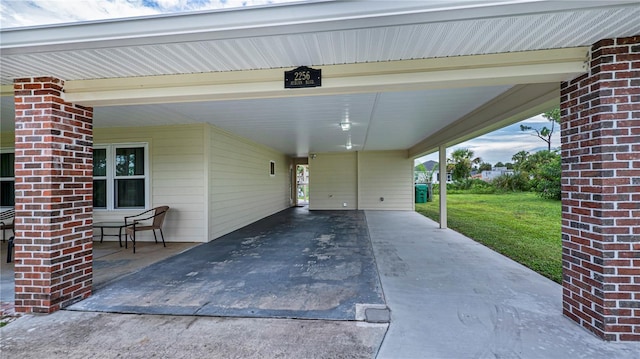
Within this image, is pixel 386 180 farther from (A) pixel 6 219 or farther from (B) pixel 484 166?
(B) pixel 484 166

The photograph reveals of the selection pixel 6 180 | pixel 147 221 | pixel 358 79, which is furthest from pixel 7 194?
pixel 358 79

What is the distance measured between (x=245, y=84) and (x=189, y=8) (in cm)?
90

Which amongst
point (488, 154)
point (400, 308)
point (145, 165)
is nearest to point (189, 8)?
point (400, 308)

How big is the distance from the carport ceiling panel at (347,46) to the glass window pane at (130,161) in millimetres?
3659

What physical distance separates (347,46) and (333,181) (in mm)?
9945

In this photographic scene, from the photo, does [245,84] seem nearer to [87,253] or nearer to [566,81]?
[87,253]

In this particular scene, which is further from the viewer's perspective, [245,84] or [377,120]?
[377,120]

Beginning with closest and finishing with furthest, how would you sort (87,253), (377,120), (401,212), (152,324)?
(152,324) < (87,253) < (377,120) < (401,212)

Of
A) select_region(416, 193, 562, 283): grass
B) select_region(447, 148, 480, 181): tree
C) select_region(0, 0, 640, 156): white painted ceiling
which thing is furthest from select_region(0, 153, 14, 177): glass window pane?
select_region(447, 148, 480, 181): tree

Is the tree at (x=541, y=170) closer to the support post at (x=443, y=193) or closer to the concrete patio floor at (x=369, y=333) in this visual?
the support post at (x=443, y=193)

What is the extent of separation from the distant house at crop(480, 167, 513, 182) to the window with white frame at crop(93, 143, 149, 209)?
2098cm

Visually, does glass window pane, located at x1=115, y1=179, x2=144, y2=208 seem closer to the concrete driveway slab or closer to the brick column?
the concrete driveway slab

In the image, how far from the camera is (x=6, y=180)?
6.79 meters

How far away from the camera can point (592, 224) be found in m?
2.35
